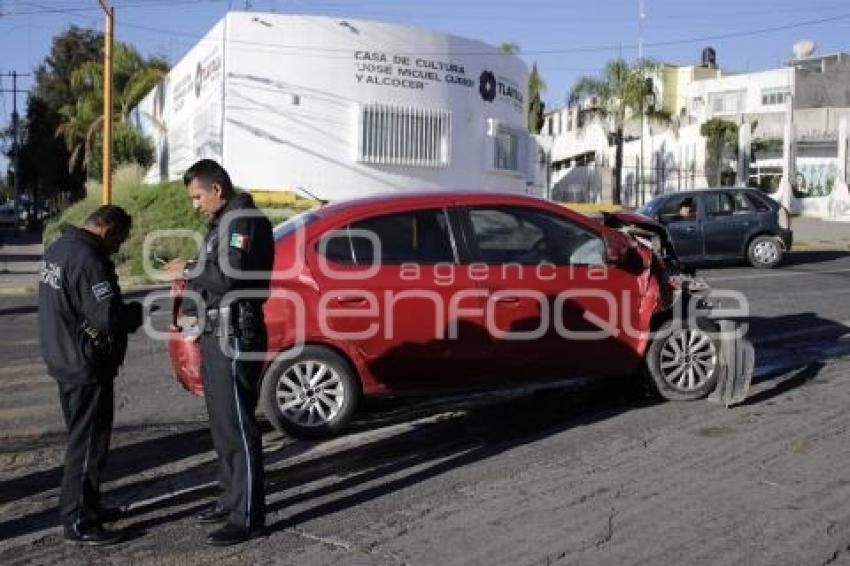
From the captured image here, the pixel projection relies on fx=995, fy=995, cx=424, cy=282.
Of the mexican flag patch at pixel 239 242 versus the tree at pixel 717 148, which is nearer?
the mexican flag patch at pixel 239 242

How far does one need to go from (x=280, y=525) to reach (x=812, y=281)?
12.3 m

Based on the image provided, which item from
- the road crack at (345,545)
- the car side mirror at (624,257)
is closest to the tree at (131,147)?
the car side mirror at (624,257)

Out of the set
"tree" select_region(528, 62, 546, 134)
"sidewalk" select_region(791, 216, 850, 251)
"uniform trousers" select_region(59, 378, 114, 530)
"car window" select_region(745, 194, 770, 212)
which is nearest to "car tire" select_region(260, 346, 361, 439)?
"uniform trousers" select_region(59, 378, 114, 530)

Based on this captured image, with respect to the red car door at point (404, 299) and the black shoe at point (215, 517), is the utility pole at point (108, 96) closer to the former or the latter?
the red car door at point (404, 299)

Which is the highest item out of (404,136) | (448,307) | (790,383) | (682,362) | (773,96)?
(773,96)

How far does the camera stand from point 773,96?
53875 mm

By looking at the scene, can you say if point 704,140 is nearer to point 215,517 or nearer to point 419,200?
point 419,200

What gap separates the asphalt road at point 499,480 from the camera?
4574 millimetres

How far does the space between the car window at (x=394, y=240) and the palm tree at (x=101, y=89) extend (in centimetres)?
3444

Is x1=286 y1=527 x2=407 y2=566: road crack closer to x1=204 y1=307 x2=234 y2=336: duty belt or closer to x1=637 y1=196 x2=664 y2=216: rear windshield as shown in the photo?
x1=204 y1=307 x2=234 y2=336: duty belt

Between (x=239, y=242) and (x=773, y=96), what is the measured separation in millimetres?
54096

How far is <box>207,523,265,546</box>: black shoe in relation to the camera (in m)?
4.62

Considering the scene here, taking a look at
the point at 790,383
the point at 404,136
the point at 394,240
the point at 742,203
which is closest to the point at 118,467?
the point at 394,240

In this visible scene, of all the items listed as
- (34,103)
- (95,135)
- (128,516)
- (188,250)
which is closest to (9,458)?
(128,516)
